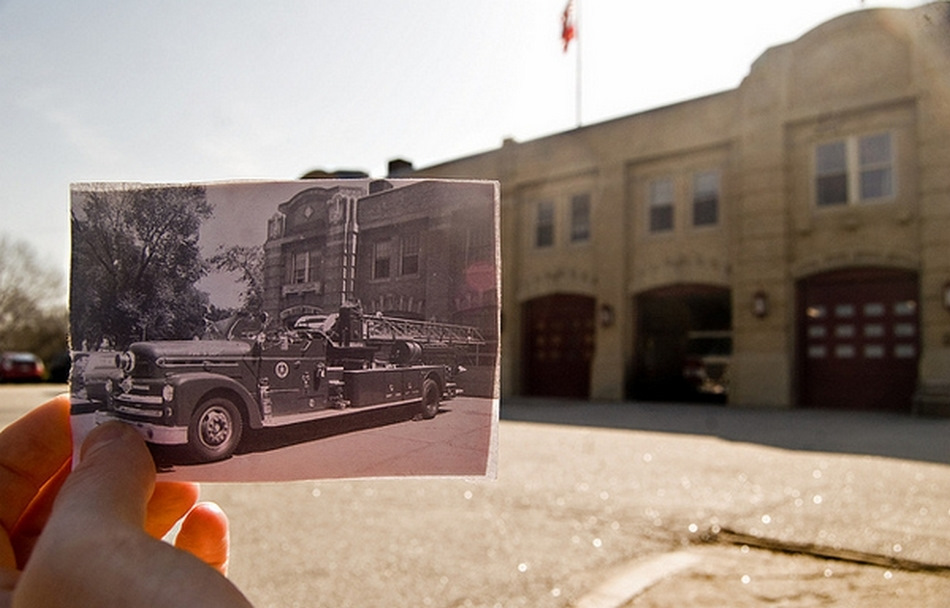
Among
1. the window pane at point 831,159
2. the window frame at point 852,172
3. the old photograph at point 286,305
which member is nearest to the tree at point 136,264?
the old photograph at point 286,305

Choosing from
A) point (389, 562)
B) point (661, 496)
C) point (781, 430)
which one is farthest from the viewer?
point (781, 430)

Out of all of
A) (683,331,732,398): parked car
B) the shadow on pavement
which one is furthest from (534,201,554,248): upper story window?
the shadow on pavement

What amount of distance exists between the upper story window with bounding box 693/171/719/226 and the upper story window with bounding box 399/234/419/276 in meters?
17.4

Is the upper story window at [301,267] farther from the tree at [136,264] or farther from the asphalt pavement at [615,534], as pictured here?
the asphalt pavement at [615,534]

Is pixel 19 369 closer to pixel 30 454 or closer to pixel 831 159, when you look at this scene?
pixel 831 159

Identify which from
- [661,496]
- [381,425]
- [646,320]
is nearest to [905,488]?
[661,496]

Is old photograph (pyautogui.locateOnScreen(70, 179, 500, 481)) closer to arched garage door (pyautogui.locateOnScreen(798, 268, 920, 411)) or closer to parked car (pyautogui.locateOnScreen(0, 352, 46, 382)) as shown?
arched garage door (pyautogui.locateOnScreen(798, 268, 920, 411))

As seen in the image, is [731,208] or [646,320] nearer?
[731,208]

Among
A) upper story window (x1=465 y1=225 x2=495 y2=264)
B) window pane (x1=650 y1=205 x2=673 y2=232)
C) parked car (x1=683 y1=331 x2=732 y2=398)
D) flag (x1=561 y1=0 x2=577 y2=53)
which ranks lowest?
parked car (x1=683 y1=331 x2=732 y2=398)

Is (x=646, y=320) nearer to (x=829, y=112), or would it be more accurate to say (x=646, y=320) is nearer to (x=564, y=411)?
(x=564, y=411)

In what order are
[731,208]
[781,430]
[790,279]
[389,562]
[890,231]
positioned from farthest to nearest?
[731,208] < [790,279] < [890,231] < [781,430] < [389,562]

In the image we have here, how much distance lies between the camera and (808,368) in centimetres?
1627

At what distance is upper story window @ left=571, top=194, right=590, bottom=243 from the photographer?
2006cm

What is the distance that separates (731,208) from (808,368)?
397 centimetres
